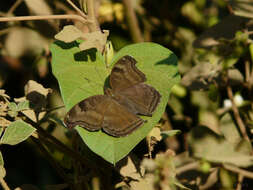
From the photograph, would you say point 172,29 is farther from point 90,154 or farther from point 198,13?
point 90,154

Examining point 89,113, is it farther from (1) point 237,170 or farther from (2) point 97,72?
(1) point 237,170

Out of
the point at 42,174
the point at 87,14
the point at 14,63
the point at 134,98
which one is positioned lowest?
the point at 42,174

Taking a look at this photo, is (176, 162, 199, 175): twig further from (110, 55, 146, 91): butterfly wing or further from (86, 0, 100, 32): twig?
(86, 0, 100, 32): twig

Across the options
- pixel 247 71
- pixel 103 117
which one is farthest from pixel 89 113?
pixel 247 71

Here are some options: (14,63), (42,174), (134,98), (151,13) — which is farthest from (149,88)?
(151,13)

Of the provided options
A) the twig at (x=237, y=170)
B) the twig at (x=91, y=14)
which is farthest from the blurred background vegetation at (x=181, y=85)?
the twig at (x=91, y=14)

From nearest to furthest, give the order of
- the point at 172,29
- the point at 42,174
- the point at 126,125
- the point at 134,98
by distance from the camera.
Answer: the point at 126,125
the point at 134,98
the point at 42,174
the point at 172,29

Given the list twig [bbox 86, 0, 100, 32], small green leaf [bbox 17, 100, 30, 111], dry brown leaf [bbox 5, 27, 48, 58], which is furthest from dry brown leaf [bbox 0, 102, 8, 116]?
dry brown leaf [bbox 5, 27, 48, 58]
